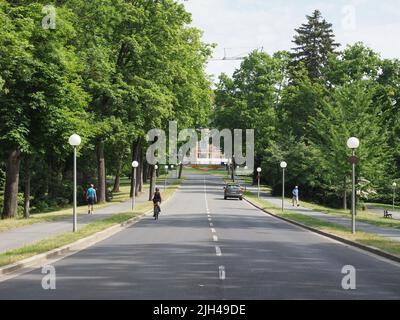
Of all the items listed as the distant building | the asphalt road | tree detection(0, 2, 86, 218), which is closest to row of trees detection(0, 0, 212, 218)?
tree detection(0, 2, 86, 218)

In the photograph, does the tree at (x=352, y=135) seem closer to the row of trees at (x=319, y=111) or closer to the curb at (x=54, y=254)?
the row of trees at (x=319, y=111)

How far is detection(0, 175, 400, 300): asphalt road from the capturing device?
9.06 m

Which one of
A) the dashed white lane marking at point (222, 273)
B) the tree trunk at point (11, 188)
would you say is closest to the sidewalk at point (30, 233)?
the tree trunk at point (11, 188)

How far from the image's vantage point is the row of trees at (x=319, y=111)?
146ft

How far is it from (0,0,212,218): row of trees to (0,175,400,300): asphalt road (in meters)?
10.3

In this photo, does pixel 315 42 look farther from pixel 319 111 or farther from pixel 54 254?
pixel 54 254

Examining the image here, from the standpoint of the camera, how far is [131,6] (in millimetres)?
40656

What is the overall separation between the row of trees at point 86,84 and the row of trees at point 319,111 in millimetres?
11717

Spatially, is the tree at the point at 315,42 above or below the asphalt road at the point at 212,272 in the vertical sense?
above

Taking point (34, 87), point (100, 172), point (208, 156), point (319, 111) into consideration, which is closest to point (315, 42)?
point (319, 111)

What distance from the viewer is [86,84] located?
38.2 metres

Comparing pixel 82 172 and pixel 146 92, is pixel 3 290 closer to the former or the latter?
pixel 146 92
